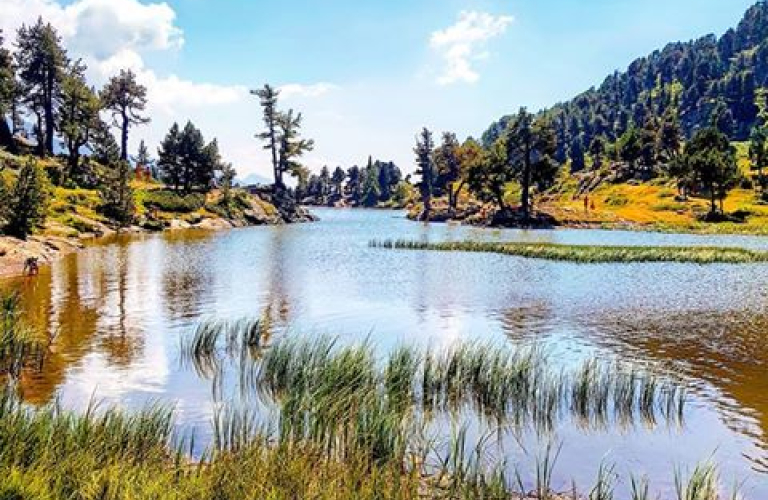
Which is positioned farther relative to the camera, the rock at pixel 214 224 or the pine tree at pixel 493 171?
the pine tree at pixel 493 171

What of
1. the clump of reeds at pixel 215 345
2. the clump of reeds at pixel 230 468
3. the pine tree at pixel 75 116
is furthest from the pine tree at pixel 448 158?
the clump of reeds at pixel 230 468

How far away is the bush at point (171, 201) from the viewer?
98438mm

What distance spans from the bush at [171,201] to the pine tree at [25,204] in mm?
44162

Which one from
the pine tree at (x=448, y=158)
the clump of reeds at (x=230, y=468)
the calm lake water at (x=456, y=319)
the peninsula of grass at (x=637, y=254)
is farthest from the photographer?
the pine tree at (x=448, y=158)

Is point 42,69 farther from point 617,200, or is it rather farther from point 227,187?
point 617,200

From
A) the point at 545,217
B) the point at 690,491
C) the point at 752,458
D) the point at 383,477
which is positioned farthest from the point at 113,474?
the point at 545,217

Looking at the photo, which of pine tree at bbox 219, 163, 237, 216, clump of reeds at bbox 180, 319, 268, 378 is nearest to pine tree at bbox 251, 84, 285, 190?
pine tree at bbox 219, 163, 237, 216

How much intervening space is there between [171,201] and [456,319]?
267ft

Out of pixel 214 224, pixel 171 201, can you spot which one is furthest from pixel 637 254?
pixel 171 201

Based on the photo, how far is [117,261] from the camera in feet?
159

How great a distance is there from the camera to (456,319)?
28141mm

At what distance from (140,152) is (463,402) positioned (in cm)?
14556

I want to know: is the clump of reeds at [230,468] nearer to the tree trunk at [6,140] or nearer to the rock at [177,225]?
the rock at [177,225]

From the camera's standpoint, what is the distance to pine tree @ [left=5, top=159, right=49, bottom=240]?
4912 centimetres
